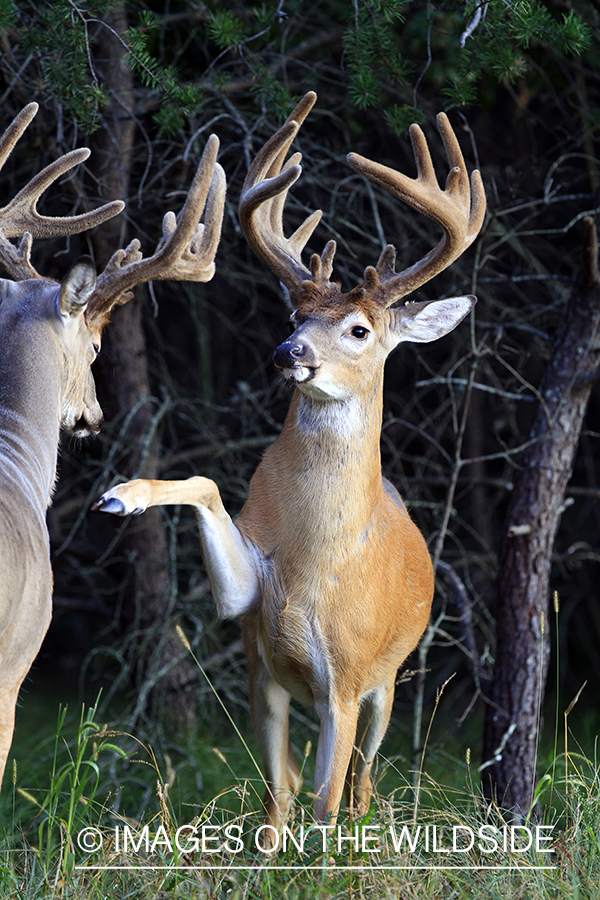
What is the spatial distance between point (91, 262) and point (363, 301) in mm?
1157

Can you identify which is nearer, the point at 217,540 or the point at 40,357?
the point at 40,357

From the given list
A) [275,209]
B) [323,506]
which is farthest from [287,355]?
[275,209]

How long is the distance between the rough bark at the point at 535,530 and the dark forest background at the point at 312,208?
0.14ft

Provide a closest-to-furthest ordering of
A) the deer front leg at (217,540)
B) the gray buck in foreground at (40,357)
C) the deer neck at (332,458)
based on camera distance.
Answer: the gray buck in foreground at (40,357) < the deer front leg at (217,540) < the deer neck at (332,458)

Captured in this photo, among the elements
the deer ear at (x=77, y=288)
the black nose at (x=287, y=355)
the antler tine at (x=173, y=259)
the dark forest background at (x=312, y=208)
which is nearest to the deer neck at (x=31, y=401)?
the deer ear at (x=77, y=288)

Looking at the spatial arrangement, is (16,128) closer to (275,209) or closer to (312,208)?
(275,209)

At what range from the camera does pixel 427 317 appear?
4215mm

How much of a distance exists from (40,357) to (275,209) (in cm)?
144

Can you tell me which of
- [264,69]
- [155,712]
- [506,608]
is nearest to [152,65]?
[264,69]

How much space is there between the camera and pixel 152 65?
14.2 ft

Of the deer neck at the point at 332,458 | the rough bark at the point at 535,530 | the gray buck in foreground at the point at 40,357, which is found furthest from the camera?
the rough bark at the point at 535,530

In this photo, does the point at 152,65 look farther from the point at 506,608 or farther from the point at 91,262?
the point at 506,608

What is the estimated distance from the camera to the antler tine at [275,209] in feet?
12.7

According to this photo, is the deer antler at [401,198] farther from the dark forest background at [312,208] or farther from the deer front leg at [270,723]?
the deer front leg at [270,723]
